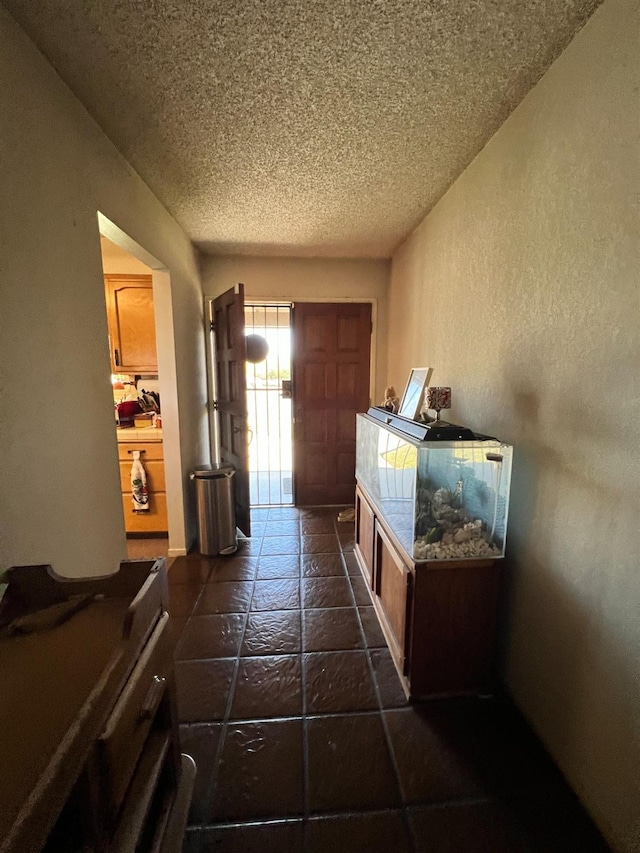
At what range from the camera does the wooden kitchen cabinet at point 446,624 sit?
4.89 ft

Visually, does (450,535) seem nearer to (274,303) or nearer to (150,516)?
(150,516)

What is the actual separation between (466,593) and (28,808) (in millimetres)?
1465

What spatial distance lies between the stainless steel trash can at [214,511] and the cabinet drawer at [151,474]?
0.39 metres

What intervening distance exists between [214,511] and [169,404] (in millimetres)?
899

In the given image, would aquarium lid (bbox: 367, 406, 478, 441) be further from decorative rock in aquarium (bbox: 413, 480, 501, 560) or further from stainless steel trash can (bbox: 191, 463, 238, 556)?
stainless steel trash can (bbox: 191, 463, 238, 556)

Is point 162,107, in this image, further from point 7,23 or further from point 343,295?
point 343,295

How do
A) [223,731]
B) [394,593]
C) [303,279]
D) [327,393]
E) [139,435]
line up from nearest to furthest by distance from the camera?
[223,731], [394,593], [139,435], [303,279], [327,393]

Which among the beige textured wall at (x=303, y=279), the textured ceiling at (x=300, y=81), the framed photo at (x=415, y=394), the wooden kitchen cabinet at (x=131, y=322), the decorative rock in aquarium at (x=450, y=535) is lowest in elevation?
the decorative rock in aquarium at (x=450, y=535)

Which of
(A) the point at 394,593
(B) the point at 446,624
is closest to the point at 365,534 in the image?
(A) the point at 394,593

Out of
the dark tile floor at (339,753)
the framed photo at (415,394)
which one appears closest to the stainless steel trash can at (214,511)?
the dark tile floor at (339,753)

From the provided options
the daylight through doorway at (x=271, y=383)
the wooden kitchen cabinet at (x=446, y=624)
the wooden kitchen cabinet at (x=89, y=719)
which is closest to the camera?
the wooden kitchen cabinet at (x=89, y=719)

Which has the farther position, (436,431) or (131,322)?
(131,322)

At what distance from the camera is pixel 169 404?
266cm

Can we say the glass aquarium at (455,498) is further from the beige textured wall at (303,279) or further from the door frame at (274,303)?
the beige textured wall at (303,279)
